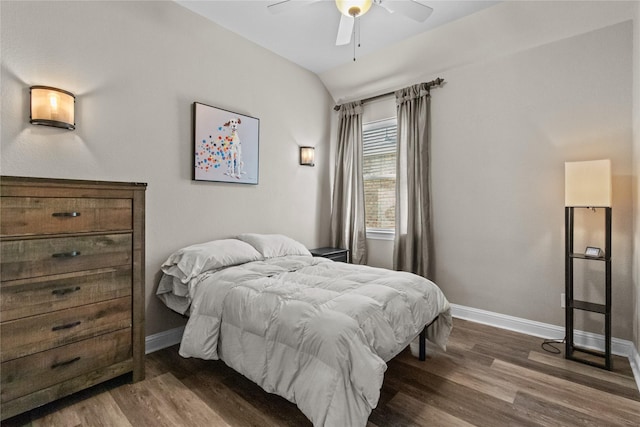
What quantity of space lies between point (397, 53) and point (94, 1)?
9.51 ft

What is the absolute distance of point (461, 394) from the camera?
77.7 inches

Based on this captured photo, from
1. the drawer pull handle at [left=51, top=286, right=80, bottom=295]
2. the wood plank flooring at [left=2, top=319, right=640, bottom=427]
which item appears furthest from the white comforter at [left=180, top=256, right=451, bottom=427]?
the drawer pull handle at [left=51, top=286, right=80, bottom=295]

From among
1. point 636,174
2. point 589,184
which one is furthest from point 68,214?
point 636,174

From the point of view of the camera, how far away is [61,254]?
1777mm

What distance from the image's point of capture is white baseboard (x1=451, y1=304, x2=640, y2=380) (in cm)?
245

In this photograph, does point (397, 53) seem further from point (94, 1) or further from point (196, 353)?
point (196, 353)

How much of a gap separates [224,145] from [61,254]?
5.64ft

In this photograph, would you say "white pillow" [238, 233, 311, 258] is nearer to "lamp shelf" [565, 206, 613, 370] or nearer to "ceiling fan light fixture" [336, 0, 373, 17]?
"ceiling fan light fixture" [336, 0, 373, 17]

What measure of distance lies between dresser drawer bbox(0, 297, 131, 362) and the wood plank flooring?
1.38 feet

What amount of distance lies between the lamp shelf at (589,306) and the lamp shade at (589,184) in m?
0.80

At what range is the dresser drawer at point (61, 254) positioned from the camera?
1614 mm

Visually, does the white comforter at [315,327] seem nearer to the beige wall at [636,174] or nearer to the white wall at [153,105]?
the white wall at [153,105]

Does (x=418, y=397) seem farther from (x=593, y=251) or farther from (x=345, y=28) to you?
(x=345, y=28)

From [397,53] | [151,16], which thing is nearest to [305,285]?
[151,16]
